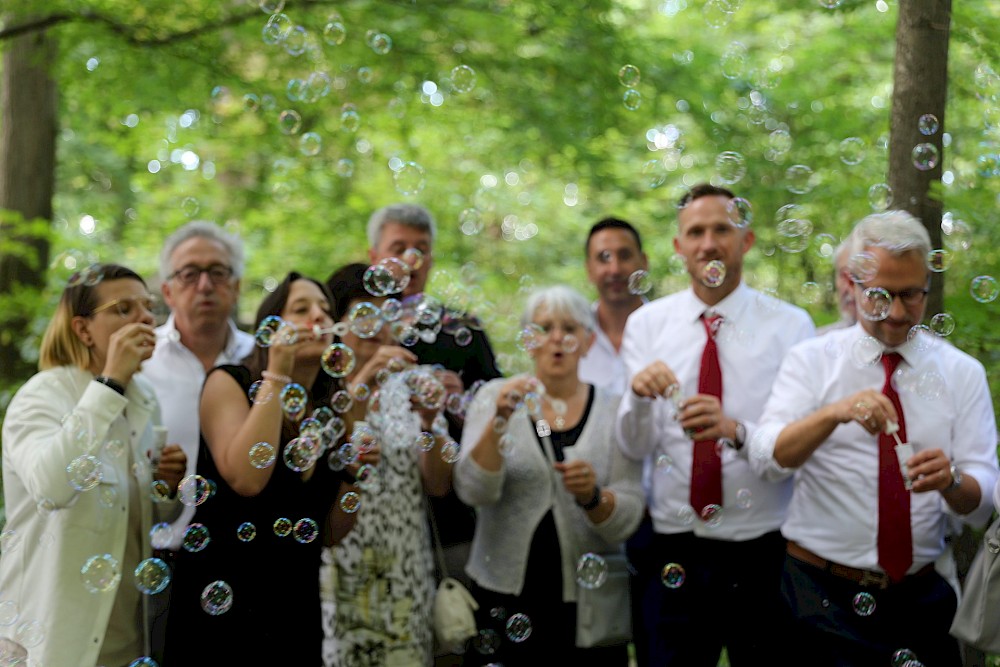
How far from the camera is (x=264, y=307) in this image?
12.8ft

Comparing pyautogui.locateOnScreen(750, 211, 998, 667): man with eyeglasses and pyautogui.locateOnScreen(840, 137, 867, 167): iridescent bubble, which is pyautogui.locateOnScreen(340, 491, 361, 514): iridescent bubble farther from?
pyautogui.locateOnScreen(840, 137, 867, 167): iridescent bubble

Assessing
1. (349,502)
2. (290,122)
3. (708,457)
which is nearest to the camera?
(349,502)

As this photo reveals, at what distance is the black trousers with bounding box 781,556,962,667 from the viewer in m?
3.51

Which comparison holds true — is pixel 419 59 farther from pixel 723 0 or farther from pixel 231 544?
pixel 231 544

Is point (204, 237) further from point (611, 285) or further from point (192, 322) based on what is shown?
point (611, 285)

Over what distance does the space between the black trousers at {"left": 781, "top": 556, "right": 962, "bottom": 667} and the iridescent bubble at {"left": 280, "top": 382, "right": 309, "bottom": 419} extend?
1.89m

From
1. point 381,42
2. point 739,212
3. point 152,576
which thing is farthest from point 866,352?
point 381,42

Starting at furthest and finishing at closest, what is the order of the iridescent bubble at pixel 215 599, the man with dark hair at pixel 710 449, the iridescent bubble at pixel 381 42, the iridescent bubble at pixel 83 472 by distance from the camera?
the iridescent bubble at pixel 381 42 < the man with dark hair at pixel 710 449 < the iridescent bubble at pixel 215 599 < the iridescent bubble at pixel 83 472

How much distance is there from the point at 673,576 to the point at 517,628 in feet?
2.12

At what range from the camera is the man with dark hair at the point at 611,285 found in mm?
4867

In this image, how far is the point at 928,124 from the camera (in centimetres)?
432

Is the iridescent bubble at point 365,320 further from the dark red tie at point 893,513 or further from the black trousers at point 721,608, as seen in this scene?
the dark red tie at point 893,513

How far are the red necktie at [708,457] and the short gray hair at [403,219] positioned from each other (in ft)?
4.72

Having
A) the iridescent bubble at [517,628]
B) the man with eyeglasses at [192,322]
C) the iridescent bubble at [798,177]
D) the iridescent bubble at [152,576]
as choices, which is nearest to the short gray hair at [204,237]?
the man with eyeglasses at [192,322]
